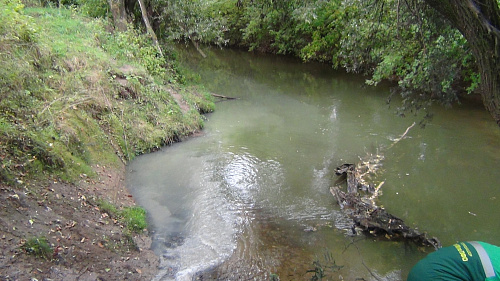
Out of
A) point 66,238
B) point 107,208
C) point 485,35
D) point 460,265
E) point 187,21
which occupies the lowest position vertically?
point 107,208

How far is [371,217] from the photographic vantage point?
6.60 m

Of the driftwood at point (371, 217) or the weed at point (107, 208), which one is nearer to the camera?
the weed at point (107, 208)

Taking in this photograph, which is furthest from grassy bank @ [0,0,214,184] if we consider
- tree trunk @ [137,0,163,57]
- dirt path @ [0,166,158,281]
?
dirt path @ [0,166,158,281]

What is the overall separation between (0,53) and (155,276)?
5276 millimetres

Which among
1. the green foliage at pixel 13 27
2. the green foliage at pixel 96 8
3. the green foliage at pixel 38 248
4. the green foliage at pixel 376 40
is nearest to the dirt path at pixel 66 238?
the green foliage at pixel 38 248

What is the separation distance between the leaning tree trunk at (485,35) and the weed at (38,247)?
16.3ft

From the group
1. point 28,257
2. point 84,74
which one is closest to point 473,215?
point 28,257

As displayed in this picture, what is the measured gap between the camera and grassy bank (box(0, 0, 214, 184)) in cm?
620

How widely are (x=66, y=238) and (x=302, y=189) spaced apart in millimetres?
4620

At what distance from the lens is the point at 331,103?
14.9 meters

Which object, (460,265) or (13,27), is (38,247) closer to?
(460,265)

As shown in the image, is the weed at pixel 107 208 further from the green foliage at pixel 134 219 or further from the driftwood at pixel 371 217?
the driftwood at pixel 371 217

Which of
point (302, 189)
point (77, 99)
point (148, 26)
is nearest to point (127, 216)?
point (302, 189)

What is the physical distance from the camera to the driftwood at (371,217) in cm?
623
